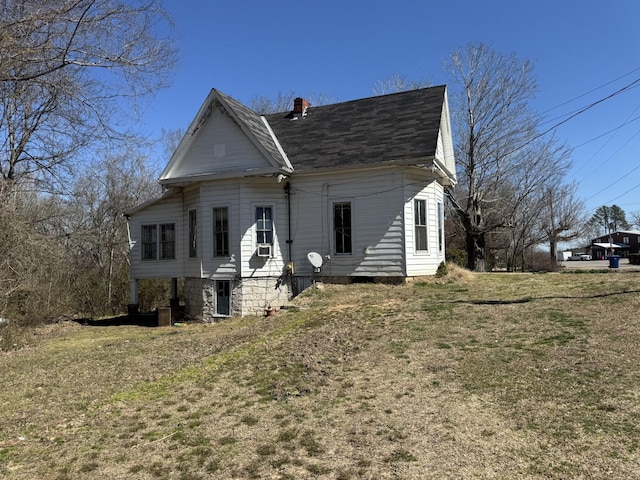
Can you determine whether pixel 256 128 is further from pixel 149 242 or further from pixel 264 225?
pixel 149 242

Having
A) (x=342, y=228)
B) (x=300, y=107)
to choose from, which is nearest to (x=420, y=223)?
(x=342, y=228)

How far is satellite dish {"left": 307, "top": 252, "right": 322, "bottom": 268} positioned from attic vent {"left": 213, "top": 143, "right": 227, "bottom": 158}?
184 inches

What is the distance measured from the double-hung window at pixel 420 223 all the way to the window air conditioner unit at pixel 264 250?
4.97 meters

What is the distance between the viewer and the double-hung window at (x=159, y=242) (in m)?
18.0

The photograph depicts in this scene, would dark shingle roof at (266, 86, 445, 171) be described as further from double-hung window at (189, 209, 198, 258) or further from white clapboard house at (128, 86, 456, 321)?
double-hung window at (189, 209, 198, 258)

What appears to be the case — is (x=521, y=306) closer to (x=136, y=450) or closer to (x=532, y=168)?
(x=136, y=450)

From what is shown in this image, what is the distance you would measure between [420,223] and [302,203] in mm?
4120

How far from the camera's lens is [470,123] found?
86.4 feet

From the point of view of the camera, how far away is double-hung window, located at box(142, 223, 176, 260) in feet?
59.0

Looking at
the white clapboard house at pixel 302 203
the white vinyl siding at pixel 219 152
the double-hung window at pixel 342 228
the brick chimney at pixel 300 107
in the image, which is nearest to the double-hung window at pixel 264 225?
the white clapboard house at pixel 302 203

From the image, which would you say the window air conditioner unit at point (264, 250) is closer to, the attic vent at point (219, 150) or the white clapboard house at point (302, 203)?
the white clapboard house at point (302, 203)

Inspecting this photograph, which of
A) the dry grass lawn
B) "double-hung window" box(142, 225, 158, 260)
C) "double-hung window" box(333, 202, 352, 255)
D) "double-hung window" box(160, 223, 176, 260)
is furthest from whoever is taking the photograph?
"double-hung window" box(142, 225, 158, 260)

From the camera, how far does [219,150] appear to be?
642 inches

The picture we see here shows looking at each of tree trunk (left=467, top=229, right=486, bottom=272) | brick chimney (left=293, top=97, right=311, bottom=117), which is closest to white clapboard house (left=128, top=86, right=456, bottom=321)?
brick chimney (left=293, top=97, right=311, bottom=117)
